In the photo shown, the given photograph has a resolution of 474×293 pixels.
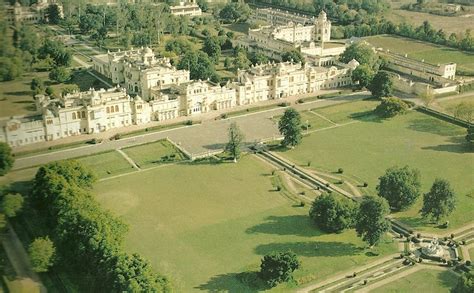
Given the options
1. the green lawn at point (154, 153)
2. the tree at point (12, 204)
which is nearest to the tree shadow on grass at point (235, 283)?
the tree at point (12, 204)

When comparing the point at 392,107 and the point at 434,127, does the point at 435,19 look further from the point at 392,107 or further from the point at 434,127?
the point at 434,127

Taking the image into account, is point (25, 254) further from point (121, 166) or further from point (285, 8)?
point (285, 8)

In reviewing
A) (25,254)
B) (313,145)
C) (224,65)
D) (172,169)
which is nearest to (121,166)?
(172,169)

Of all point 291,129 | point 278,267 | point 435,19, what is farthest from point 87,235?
point 435,19

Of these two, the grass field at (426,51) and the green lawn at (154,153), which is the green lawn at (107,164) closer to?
the green lawn at (154,153)

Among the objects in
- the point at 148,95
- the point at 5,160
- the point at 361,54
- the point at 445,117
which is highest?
the point at 361,54

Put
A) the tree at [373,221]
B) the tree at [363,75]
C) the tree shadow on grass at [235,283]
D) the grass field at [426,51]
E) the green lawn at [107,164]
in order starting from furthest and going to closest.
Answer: the grass field at [426,51]
the tree at [363,75]
the green lawn at [107,164]
the tree at [373,221]
the tree shadow on grass at [235,283]
